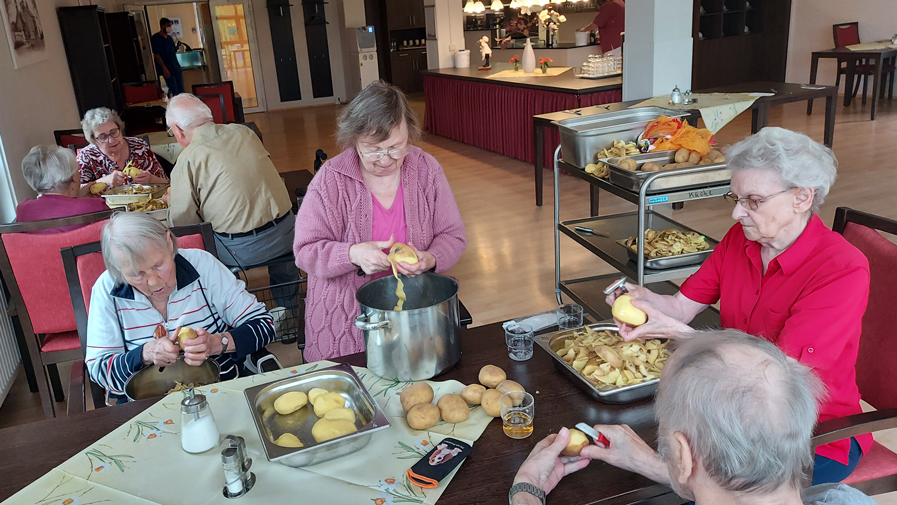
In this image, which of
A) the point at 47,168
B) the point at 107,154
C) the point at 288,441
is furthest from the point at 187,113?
the point at 288,441

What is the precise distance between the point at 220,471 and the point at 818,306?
4.66ft

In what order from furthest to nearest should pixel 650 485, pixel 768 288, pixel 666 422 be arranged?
pixel 768 288
pixel 650 485
pixel 666 422

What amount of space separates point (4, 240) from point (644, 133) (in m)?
3.03

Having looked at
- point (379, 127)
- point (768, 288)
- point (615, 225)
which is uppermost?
point (379, 127)

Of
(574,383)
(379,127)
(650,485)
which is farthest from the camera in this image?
(379,127)

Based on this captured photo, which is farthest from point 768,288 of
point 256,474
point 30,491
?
point 30,491

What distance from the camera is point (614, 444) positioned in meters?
1.35

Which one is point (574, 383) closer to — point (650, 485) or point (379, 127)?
point (650, 485)

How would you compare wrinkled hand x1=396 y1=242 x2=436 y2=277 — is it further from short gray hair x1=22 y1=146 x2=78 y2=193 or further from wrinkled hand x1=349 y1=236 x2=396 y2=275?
short gray hair x1=22 y1=146 x2=78 y2=193

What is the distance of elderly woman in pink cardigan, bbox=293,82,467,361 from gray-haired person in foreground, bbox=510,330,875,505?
1031 millimetres

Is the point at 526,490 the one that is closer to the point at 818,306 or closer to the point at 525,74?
the point at 818,306

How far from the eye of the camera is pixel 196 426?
56.5 inches

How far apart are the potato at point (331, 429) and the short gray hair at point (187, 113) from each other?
259cm

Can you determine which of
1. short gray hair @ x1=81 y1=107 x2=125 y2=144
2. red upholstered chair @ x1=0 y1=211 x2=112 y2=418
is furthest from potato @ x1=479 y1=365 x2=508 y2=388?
short gray hair @ x1=81 y1=107 x2=125 y2=144
